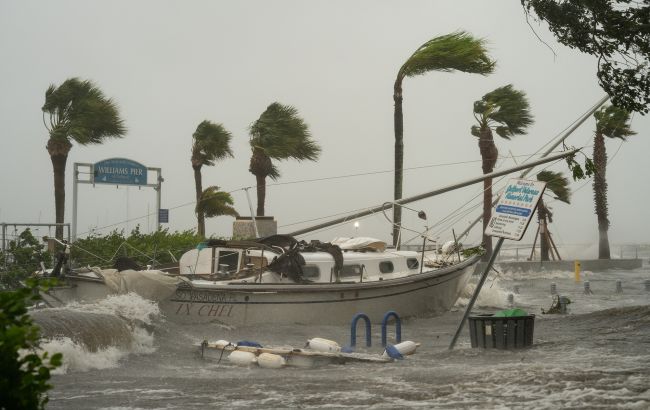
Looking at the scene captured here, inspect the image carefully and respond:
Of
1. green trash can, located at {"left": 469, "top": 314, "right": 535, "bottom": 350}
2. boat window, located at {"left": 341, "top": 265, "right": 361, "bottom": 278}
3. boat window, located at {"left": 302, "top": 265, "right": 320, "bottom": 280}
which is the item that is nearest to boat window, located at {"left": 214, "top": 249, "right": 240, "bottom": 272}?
boat window, located at {"left": 302, "top": 265, "right": 320, "bottom": 280}

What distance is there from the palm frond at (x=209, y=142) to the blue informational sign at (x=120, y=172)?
25.3 feet

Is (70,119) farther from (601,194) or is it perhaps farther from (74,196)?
(601,194)

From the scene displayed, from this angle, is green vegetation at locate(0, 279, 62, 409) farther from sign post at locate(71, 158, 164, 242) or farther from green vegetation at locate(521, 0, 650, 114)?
sign post at locate(71, 158, 164, 242)

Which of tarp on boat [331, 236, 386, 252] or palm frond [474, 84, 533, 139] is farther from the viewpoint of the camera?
palm frond [474, 84, 533, 139]

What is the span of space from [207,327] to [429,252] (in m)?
10.7

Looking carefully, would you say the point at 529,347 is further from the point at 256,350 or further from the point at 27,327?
the point at 27,327

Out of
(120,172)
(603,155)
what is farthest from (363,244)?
(603,155)

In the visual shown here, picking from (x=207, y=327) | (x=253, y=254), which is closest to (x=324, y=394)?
(x=207, y=327)

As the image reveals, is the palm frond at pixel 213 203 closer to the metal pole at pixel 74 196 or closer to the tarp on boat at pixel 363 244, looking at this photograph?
the metal pole at pixel 74 196

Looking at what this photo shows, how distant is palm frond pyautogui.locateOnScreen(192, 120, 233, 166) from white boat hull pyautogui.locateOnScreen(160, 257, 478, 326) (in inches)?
871

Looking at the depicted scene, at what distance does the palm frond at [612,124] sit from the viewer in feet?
177

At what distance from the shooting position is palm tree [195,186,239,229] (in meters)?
42.5

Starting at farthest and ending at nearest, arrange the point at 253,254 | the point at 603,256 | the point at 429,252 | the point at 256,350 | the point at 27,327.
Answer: the point at 603,256, the point at 429,252, the point at 253,254, the point at 256,350, the point at 27,327

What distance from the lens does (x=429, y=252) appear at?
90.8 ft
